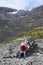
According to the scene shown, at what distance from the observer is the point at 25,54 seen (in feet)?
74.0

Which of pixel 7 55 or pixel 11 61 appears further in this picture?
pixel 7 55

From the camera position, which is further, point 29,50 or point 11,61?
point 29,50

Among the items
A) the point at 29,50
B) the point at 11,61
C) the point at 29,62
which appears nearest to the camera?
the point at 29,62

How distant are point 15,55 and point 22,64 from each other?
110 inches

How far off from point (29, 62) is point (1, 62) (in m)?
2.82

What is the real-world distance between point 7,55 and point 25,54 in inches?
91.7

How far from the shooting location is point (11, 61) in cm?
2209

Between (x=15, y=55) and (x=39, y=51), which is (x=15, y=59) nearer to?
(x=15, y=55)

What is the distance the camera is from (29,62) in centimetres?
2075

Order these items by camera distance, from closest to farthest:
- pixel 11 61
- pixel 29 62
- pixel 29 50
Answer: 1. pixel 29 62
2. pixel 11 61
3. pixel 29 50

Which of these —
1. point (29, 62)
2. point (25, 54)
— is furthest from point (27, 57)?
point (29, 62)

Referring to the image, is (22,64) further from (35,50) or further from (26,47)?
(35,50)

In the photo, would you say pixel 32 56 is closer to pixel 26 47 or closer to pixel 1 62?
pixel 26 47

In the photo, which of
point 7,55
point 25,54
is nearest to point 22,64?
point 25,54
